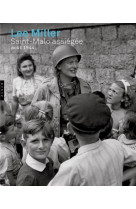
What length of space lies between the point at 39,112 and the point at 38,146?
39 cm

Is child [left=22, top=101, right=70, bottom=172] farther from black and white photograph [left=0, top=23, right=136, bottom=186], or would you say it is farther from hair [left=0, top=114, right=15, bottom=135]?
hair [left=0, top=114, right=15, bottom=135]

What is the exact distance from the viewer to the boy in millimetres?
1332

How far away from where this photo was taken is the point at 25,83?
2.90 meters

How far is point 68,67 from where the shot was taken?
255 centimetres

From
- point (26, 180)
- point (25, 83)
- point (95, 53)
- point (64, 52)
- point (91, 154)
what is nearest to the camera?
point (91, 154)

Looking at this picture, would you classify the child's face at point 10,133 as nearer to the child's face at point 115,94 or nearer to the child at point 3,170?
the child at point 3,170

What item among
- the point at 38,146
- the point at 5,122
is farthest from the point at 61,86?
the point at 38,146

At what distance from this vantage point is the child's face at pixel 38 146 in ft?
5.74

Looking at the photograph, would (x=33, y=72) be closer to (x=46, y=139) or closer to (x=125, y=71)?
(x=125, y=71)

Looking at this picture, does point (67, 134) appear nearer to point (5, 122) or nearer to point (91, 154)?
point (5, 122)

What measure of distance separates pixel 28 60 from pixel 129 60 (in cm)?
99

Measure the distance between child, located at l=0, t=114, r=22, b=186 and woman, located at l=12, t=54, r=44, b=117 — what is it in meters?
0.66

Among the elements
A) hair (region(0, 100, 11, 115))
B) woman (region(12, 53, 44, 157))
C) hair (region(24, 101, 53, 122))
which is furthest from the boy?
woman (region(12, 53, 44, 157))

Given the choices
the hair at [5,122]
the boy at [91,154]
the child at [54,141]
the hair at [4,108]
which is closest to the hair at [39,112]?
the child at [54,141]
